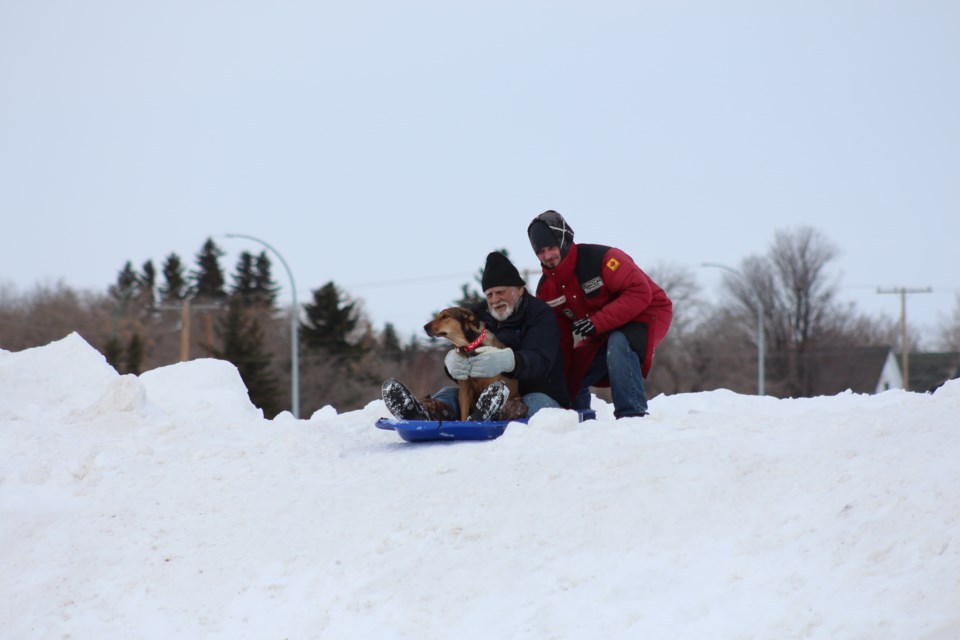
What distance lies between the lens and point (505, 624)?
468 cm

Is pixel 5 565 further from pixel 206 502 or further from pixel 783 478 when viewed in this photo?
pixel 783 478

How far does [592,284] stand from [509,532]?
2.90 meters

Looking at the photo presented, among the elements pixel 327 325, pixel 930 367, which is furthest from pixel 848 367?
pixel 327 325

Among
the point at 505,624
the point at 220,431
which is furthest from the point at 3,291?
the point at 505,624

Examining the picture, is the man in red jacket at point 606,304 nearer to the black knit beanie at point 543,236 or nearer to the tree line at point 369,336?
the black knit beanie at point 543,236

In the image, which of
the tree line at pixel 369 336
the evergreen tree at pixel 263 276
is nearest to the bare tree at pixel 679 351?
the tree line at pixel 369 336

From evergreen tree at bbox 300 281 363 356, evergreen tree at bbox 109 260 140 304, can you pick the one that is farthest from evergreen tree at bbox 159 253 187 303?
evergreen tree at bbox 300 281 363 356

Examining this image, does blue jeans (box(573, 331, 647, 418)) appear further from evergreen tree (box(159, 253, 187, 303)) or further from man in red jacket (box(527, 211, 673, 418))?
evergreen tree (box(159, 253, 187, 303))

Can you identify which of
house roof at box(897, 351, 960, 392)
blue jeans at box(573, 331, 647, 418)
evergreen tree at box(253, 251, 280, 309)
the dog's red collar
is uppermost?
evergreen tree at box(253, 251, 280, 309)

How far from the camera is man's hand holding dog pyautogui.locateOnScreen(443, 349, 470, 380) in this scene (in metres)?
7.52

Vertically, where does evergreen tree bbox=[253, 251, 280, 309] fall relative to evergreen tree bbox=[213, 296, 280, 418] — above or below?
above

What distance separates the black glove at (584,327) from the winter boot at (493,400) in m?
0.82

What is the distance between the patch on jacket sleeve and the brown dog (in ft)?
2.58

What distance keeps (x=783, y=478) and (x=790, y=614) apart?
122 cm
